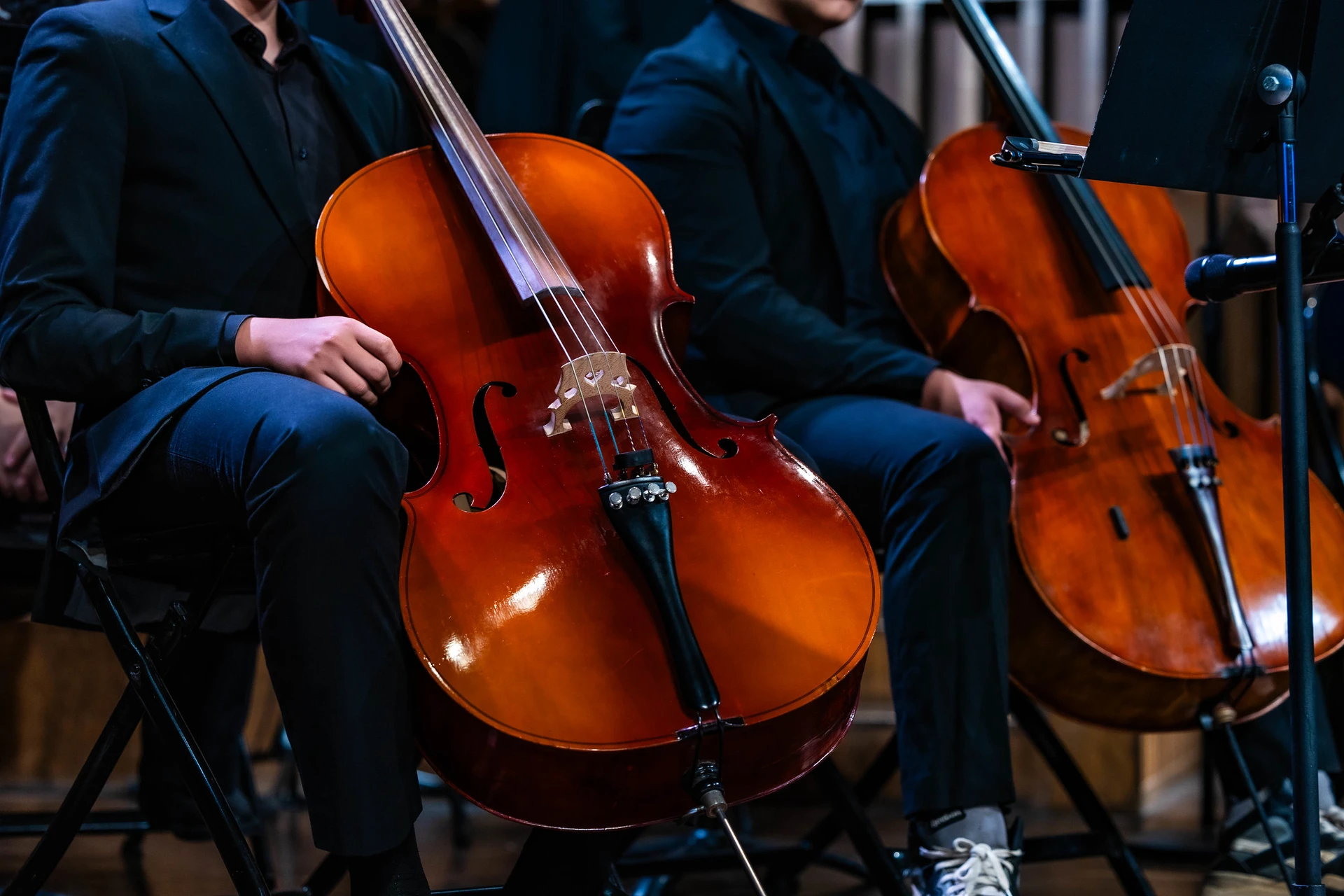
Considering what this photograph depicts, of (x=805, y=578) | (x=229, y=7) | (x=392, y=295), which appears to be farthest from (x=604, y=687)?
(x=229, y=7)

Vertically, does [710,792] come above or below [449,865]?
above

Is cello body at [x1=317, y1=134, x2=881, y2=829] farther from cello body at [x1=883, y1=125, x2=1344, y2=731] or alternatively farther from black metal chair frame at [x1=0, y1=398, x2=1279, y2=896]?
cello body at [x1=883, y1=125, x2=1344, y2=731]

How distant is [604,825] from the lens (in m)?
1.05

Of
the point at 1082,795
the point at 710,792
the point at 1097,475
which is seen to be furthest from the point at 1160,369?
the point at 710,792

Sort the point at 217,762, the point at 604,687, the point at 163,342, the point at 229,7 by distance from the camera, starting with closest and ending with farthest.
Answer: the point at 604,687 < the point at 163,342 < the point at 229,7 < the point at 217,762

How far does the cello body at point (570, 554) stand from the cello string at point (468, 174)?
0.04 ft

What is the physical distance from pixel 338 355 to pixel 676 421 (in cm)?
31

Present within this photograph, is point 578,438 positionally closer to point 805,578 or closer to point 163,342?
point 805,578

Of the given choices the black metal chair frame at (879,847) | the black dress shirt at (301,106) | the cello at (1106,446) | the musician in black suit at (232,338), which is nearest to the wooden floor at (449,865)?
the black metal chair frame at (879,847)

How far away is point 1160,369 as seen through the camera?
1.58m

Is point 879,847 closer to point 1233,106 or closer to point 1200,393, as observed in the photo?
point 1200,393

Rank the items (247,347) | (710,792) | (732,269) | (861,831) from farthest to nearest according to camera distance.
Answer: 1. (732,269)
2. (861,831)
3. (247,347)
4. (710,792)

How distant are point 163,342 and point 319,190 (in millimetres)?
350

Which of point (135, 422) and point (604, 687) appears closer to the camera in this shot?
point (604, 687)
